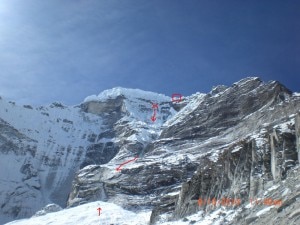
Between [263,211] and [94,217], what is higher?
[94,217]

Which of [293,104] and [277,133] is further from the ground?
[293,104]

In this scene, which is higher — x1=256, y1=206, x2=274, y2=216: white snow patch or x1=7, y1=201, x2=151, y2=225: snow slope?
x1=7, y1=201, x2=151, y2=225: snow slope

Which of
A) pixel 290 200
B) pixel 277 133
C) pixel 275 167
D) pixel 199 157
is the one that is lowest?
pixel 290 200

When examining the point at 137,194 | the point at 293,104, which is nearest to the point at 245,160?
the point at 293,104

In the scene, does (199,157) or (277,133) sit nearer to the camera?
(277,133)

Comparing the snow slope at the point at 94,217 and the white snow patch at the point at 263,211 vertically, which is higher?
the snow slope at the point at 94,217

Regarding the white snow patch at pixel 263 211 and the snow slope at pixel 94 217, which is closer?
the white snow patch at pixel 263 211

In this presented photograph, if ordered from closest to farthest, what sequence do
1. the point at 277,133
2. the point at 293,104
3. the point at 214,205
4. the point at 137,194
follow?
the point at 277,133
the point at 214,205
the point at 293,104
the point at 137,194

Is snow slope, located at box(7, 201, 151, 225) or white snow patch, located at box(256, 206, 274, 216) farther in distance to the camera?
snow slope, located at box(7, 201, 151, 225)

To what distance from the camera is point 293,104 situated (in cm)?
15650

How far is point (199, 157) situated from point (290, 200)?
415ft

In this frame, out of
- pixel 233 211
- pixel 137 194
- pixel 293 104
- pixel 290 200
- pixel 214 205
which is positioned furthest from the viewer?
pixel 137 194

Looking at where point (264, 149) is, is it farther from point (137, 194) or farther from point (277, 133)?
point (137, 194)

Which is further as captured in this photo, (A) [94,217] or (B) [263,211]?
(A) [94,217]
